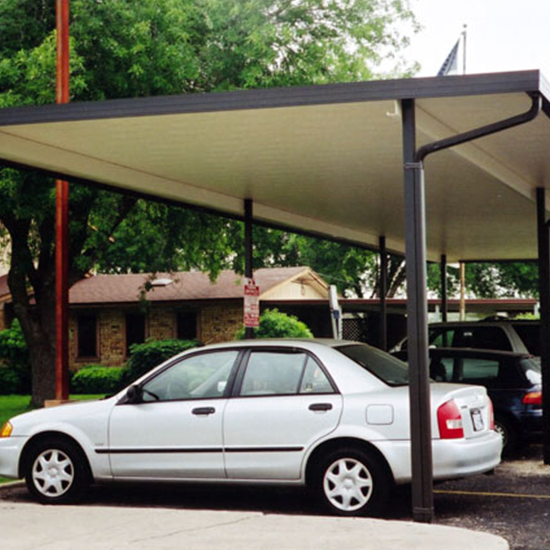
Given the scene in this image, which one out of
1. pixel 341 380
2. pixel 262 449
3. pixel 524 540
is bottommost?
pixel 524 540

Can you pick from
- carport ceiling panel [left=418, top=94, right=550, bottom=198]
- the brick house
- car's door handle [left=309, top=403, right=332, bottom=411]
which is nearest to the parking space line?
car's door handle [left=309, top=403, right=332, bottom=411]

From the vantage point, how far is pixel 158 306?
121ft

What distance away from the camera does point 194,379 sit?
10.1 metres

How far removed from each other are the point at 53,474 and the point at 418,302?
4.01 metres

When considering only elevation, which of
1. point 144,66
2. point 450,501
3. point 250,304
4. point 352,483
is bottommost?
point 450,501

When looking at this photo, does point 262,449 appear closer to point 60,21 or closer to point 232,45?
point 60,21

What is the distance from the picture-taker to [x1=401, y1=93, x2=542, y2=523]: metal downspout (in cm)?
884

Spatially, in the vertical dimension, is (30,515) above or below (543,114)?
below

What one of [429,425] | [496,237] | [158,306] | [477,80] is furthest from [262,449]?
[158,306]

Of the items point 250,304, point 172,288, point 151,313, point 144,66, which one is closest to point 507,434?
point 250,304

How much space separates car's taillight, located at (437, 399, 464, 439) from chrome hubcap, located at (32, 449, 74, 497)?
3651 millimetres

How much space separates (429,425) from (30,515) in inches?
142

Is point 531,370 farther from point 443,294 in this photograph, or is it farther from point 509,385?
point 443,294

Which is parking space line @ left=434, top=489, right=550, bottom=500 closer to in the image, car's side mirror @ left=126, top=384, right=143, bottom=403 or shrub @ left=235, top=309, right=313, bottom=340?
car's side mirror @ left=126, top=384, right=143, bottom=403
